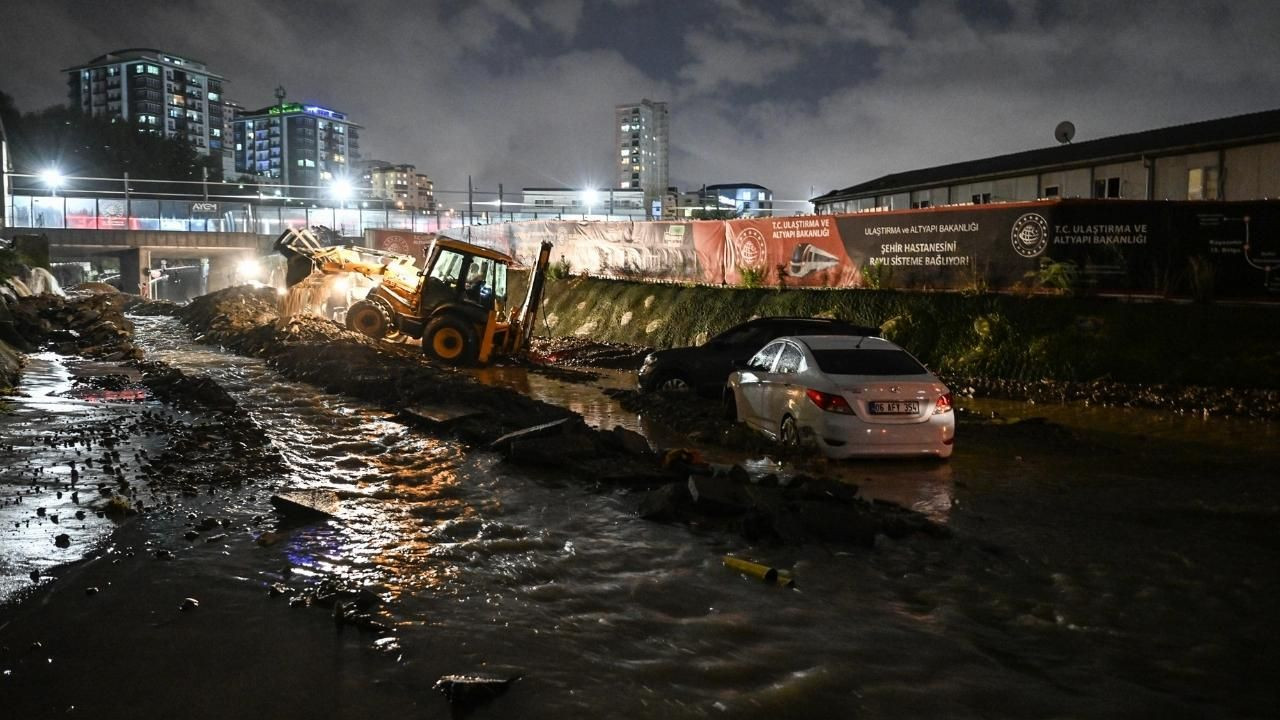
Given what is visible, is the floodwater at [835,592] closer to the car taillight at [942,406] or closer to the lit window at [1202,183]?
the car taillight at [942,406]

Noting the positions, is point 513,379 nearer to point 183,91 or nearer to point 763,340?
point 763,340

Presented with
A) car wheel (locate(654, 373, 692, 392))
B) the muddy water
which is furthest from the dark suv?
the muddy water

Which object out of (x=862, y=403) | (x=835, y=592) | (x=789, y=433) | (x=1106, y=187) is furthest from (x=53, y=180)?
(x=835, y=592)

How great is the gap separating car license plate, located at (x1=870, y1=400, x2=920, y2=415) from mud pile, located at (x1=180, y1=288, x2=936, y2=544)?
1817 millimetres

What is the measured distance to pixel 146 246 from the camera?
5022 cm

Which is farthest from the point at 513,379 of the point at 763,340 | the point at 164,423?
the point at 164,423

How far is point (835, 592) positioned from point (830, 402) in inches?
160

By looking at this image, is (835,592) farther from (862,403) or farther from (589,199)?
(589,199)

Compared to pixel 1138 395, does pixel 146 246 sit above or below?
above

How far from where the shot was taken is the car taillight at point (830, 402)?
1039 centimetres

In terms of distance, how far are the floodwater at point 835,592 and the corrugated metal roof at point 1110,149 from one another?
50.7 ft

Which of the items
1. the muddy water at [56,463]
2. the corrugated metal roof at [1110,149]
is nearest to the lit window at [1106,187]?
the corrugated metal roof at [1110,149]

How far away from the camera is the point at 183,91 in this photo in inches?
6836

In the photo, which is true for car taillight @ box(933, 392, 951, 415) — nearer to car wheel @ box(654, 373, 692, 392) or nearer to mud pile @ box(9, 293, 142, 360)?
car wheel @ box(654, 373, 692, 392)
